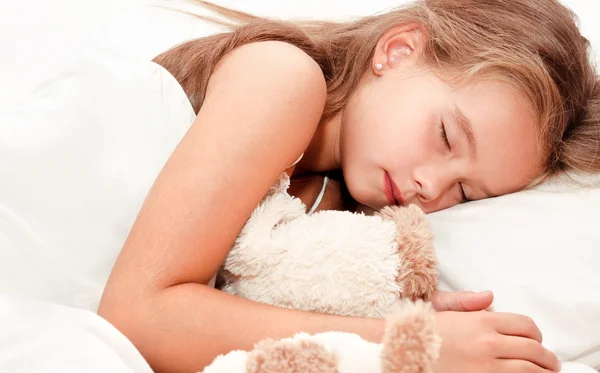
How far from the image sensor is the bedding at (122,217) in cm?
98

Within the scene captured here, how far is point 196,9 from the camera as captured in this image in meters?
1.60

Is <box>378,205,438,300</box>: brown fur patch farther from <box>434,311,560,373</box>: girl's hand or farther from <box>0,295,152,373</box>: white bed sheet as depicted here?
<box>0,295,152,373</box>: white bed sheet

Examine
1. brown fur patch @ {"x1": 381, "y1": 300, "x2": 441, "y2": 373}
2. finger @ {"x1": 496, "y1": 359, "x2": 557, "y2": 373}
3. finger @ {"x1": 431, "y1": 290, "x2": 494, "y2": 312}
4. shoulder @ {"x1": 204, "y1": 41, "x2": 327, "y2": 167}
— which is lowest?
finger @ {"x1": 496, "y1": 359, "x2": 557, "y2": 373}

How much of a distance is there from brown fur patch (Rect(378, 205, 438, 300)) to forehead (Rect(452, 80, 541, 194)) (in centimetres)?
19

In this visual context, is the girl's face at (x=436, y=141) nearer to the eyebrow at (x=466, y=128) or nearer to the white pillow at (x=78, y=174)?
the eyebrow at (x=466, y=128)

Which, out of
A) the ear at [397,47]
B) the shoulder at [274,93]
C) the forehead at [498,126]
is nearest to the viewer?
the shoulder at [274,93]

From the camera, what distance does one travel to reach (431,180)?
3.59 feet

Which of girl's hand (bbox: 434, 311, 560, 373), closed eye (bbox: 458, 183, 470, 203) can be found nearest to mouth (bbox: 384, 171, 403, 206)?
closed eye (bbox: 458, 183, 470, 203)

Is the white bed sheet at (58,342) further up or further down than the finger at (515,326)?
further up

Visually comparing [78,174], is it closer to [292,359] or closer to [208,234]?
[208,234]

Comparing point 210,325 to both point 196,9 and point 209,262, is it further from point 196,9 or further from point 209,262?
point 196,9

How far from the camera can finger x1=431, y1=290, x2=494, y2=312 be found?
953mm

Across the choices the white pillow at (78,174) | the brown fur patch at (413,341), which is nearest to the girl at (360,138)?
the white pillow at (78,174)

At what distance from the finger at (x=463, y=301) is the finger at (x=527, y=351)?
0.08 metres
